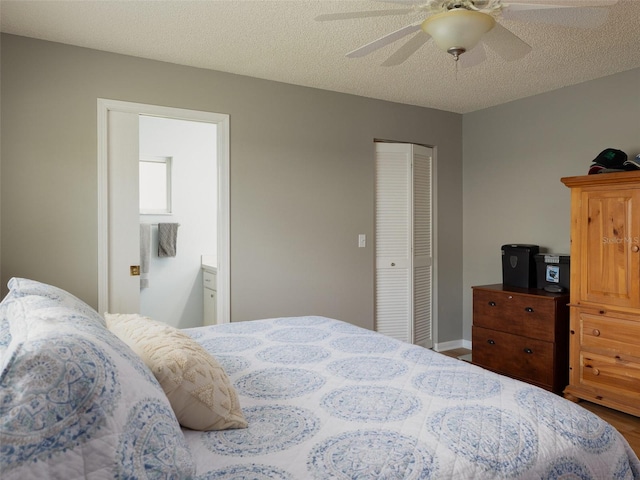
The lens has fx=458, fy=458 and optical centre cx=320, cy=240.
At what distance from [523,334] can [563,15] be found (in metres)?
2.53

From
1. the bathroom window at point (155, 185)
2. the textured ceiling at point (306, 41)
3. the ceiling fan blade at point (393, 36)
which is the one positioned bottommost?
the bathroom window at point (155, 185)

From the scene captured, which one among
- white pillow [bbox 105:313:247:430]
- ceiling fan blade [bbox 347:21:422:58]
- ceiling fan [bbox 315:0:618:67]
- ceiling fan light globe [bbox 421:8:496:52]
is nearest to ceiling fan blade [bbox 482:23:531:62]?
ceiling fan [bbox 315:0:618:67]

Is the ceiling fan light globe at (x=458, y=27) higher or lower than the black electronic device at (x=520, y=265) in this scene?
higher

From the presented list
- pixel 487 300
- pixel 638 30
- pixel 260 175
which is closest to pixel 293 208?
pixel 260 175

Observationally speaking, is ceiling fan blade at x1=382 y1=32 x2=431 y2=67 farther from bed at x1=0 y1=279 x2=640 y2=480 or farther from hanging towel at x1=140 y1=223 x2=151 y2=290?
hanging towel at x1=140 y1=223 x2=151 y2=290

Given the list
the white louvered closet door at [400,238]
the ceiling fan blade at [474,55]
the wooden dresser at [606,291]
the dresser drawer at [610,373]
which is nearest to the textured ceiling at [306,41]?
the ceiling fan blade at [474,55]

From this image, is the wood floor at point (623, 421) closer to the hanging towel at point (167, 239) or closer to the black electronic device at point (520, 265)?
the black electronic device at point (520, 265)

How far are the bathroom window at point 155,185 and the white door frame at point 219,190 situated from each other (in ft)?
4.78

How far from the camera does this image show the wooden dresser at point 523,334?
3463 millimetres

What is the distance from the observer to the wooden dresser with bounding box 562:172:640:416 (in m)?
2.95

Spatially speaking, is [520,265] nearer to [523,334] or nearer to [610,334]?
[523,334]

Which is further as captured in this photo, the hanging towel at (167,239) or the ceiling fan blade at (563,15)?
the hanging towel at (167,239)

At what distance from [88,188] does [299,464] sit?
2.59 meters

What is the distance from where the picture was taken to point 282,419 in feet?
4.52
